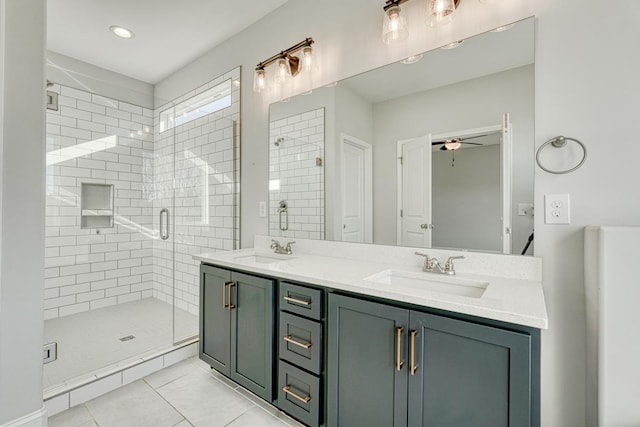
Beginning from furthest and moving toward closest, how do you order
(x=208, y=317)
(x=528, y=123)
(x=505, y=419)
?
(x=208, y=317), (x=528, y=123), (x=505, y=419)

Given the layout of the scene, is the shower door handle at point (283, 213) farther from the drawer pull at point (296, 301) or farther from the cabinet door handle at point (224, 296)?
the drawer pull at point (296, 301)

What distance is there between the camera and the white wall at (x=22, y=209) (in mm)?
1401

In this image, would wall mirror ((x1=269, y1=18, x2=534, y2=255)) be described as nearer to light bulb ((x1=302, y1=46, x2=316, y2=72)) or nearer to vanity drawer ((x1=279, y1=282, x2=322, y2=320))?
light bulb ((x1=302, y1=46, x2=316, y2=72))

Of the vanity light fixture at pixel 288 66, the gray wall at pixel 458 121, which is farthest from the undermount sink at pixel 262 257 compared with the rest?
the vanity light fixture at pixel 288 66

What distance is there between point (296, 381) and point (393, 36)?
1.90 m

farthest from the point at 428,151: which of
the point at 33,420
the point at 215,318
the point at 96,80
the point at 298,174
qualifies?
the point at 96,80

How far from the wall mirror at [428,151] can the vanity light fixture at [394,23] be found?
A: 149 mm

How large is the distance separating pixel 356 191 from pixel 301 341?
953mm

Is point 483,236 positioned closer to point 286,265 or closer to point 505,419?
point 505,419

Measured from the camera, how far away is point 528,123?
1.32 metres

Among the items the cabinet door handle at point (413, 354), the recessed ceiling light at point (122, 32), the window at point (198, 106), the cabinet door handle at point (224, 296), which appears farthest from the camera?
the window at point (198, 106)

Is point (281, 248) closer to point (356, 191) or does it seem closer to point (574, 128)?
point (356, 191)

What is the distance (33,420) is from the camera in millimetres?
1460

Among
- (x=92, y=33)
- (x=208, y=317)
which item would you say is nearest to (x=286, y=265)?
(x=208, y=317)
